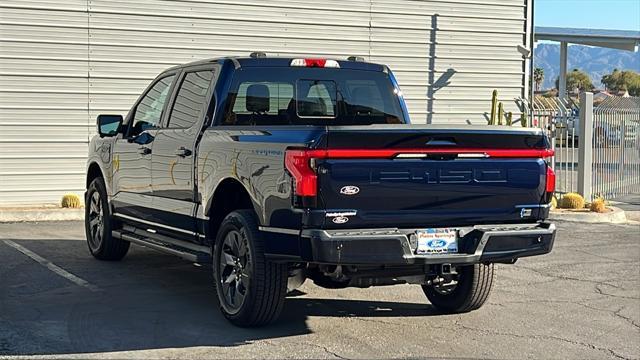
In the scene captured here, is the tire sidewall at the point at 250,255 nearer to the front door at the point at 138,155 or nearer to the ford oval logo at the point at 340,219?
the ford oval logo at the point at 340,219

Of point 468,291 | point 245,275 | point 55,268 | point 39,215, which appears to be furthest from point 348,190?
point 39,215

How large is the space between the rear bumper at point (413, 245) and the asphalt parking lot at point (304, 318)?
2.18 ft

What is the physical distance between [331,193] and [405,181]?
529 millimetres

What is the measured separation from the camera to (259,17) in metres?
15.8

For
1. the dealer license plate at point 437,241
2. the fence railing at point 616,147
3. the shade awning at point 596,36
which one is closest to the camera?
the dealer license plate at point 437,241

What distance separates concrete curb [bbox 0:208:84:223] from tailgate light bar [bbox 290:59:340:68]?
270 inches

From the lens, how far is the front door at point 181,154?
746 centimetres

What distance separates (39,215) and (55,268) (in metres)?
4.58

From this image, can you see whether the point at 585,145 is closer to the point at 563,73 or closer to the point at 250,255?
the point at 250,255

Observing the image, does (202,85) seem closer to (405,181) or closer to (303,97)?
(303,97)

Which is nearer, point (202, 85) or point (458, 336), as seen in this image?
point (458, 336)

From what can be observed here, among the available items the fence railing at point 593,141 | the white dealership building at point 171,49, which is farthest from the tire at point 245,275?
the fence railing at point 593,141

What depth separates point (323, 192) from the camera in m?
5.79

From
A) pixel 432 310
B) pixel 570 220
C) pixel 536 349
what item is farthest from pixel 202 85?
pixel 570 220
